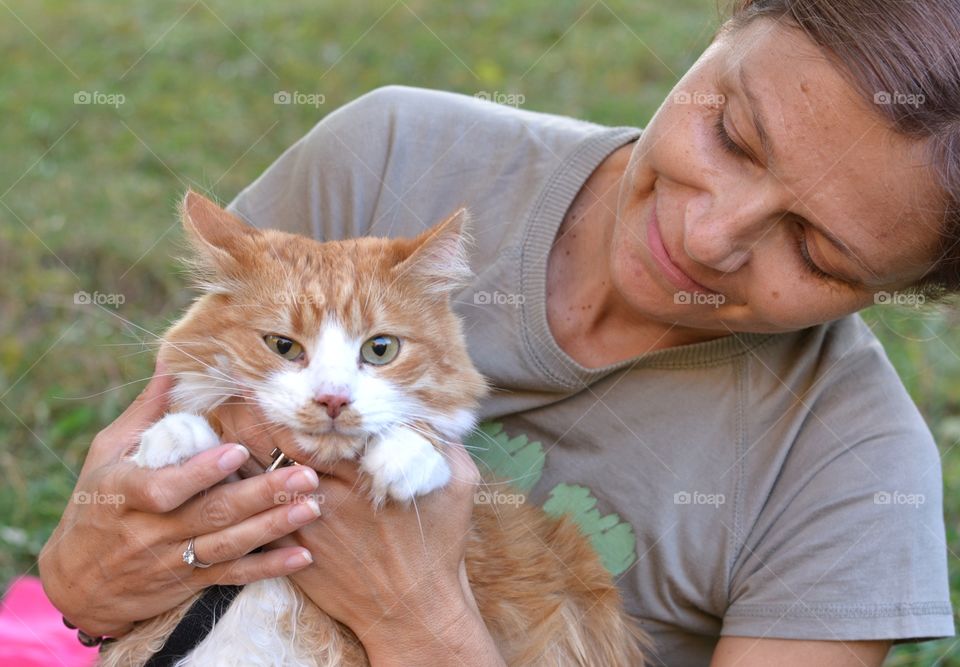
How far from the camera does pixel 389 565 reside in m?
2.09

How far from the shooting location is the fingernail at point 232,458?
1898 millimetres

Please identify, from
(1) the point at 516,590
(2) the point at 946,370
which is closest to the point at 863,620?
(1) the point at 516,590

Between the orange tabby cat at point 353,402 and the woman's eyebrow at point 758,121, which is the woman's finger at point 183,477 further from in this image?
the woman's eyebrow at point 758,121

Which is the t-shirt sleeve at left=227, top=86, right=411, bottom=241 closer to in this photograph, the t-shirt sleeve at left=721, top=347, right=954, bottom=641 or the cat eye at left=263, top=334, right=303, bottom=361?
the cat eye at left=263, top=334, right=303, bottom=361

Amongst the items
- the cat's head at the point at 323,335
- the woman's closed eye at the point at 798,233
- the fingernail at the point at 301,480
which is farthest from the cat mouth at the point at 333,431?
the woman's closed eye at the point at 798,233

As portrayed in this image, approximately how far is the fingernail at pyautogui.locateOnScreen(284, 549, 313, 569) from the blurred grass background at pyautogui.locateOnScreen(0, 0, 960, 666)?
5.81 feet

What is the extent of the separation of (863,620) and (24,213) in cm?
454

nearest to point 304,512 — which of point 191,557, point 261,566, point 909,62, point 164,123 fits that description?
point 261,566

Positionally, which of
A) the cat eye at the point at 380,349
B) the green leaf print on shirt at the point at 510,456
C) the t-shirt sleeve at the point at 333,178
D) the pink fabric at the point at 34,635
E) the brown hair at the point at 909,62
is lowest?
the pink fabric at the point at 34,635

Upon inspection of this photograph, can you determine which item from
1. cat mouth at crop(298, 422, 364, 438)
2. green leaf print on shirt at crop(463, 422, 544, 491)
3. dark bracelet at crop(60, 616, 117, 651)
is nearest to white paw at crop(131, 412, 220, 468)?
cat mouth at crop(298, 422, 364, 438)

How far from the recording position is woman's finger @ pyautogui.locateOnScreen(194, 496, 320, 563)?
1938mm

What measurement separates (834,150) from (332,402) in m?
1.18

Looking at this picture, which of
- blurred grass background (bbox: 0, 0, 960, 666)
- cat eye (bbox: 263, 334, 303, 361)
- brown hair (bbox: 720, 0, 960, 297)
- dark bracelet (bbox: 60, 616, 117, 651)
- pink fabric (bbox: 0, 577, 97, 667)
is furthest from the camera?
blurred grass background (bbox: 0, 0, 960, 666)

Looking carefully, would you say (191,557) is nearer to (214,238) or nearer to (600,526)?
(214,238)
